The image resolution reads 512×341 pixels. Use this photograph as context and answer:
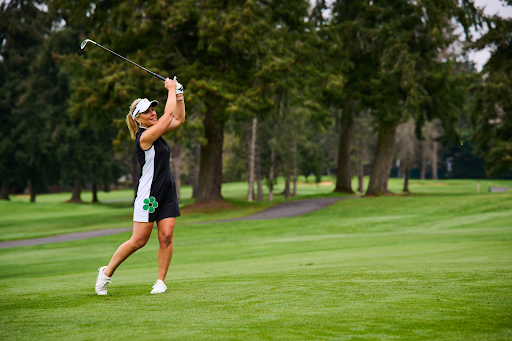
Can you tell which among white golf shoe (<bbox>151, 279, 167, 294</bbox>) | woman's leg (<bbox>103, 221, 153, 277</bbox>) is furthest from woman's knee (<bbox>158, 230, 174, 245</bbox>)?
white golf shoe (<bbox>151, 279, 167, 294</bbox>)

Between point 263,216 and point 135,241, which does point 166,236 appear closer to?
point 135,241

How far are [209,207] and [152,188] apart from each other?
23.2m

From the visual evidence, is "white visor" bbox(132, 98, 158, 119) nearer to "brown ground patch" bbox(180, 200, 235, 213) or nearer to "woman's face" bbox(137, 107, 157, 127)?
"woman's face" bbox(137, 107, 157, 127)

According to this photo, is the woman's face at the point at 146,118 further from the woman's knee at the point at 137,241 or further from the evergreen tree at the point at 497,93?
the evergreen tree at the point at 497,93

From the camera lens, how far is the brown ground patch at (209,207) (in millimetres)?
28906

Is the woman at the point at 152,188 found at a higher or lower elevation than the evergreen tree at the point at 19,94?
lower

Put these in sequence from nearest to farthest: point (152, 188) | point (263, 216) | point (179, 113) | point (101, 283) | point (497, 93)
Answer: point (152, 188) → point (101, 283) → point (179, 113) → point (263, 216) → point (497, 93)

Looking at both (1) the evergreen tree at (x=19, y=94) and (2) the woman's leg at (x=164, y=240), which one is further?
(1) the evergreen tree at (x=19, y=94)

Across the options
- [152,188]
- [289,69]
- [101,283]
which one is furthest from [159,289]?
[289,69]

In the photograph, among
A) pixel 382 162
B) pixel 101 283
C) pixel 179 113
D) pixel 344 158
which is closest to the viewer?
pixel 101 283

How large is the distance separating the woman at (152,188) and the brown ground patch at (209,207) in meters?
22.5

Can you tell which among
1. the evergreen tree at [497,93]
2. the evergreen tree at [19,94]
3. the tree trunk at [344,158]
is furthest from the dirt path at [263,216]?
the evergreen tree at [19,94]

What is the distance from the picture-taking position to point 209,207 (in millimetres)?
29281

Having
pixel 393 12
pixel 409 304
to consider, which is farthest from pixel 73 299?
pixel 393 12
